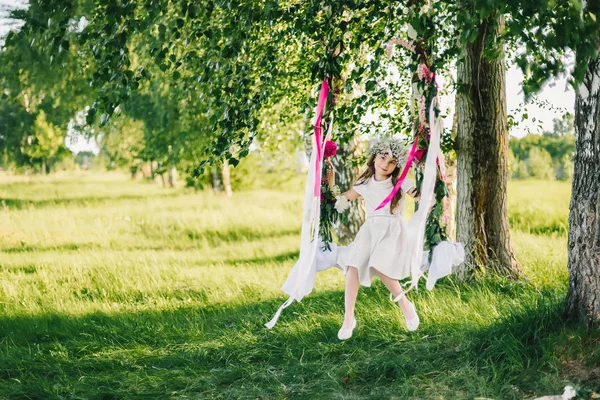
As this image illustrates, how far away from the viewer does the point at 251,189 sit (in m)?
28.7

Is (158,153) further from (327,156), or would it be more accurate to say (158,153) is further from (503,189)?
(327,156)

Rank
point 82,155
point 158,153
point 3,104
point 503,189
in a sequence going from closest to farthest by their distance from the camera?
point 503,189 → point 158,153 → point 3,104 → point 82,155

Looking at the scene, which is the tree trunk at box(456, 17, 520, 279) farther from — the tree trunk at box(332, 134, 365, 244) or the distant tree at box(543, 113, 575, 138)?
the tree trunk at box(332, 134, 365, 244)

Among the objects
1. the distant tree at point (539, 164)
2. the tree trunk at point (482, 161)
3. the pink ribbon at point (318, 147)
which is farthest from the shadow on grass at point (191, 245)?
the distant tree at point (539, 164)

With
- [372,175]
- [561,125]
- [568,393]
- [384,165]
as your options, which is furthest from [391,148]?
[561,125]

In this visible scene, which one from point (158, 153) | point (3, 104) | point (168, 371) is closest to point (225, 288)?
point (168, 371)

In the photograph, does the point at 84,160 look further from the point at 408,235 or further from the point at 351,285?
the point at 408,235

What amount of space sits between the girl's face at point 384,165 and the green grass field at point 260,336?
1570 millimetres

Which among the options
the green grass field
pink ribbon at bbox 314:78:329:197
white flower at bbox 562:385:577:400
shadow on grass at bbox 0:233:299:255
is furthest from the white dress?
shadow on grass at bbox 0:233:299:255

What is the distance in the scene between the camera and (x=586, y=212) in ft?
17.4

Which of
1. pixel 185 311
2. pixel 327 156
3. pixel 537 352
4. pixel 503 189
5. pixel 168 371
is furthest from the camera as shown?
pixel 185 311

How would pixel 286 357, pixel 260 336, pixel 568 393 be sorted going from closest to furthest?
1. pixel 568 393
2. pixel 286 357
3. pixel 260 336

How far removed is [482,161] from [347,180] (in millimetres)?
3513

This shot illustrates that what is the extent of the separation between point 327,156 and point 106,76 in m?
1.74
